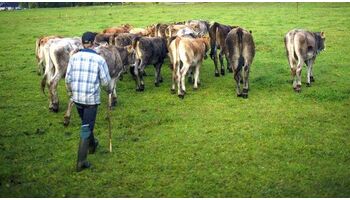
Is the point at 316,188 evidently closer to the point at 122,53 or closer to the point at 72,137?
the point at 72,137

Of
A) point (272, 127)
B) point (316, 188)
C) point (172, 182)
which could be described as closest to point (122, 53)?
point (272, 127)

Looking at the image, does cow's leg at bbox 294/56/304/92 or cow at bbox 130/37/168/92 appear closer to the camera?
cow's leg at bbox 294/56/304/92

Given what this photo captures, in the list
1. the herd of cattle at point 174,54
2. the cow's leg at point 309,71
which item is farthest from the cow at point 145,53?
the cow's leg at point 309,71

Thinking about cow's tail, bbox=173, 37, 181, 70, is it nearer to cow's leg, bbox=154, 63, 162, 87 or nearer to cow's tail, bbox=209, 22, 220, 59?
cow's leg, bbox=154, 63, 162, 87

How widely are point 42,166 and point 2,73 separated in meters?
9.91

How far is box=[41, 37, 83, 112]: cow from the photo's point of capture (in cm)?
1095

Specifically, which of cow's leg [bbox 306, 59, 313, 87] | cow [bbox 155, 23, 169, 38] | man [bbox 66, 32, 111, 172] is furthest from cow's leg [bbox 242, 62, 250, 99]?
cow [bbox 155, 23, 169, 38]

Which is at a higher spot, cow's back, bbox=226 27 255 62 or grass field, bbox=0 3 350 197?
cow's back, bbox=226 27 255 62

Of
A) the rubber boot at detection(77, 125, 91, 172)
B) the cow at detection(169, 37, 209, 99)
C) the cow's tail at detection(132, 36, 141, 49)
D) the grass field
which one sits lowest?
the grass field

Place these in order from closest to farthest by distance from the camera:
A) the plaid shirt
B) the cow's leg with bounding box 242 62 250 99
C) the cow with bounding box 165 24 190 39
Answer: the plaid shirt < the cow's leg with bounding box 242 62 250 99 < the cow with bounding box 165 24 190 39

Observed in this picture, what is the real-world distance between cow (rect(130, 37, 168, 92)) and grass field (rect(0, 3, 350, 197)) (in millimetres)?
584

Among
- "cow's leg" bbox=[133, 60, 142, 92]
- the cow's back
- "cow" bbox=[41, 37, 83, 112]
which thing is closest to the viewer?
"cow" bbox=[41, 37, 83, 112]

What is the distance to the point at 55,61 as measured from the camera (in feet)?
35.8

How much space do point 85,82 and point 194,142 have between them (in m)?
2.93
